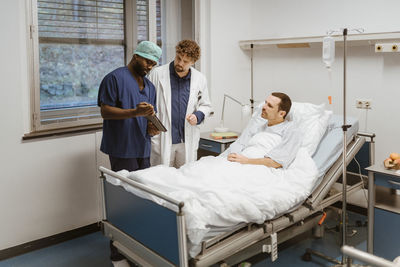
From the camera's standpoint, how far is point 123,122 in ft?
9.12

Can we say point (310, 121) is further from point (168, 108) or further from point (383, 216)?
point (168, 108)

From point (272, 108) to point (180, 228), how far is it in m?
1.41

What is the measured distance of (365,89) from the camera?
358 centimetres

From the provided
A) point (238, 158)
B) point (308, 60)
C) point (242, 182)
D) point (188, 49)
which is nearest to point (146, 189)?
point (242, 182)

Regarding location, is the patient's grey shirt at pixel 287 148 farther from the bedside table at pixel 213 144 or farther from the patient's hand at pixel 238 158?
the bedside table at pixel 213 144

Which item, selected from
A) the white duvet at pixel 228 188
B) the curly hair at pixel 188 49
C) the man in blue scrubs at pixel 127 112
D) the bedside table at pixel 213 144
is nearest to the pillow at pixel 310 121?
the white duvet at pixel 228 188

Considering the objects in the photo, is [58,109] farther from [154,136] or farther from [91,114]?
[154,136]

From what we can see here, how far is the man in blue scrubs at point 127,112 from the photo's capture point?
8.89ft

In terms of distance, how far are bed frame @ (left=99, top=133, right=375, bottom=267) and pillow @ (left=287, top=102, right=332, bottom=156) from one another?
0.29 meters

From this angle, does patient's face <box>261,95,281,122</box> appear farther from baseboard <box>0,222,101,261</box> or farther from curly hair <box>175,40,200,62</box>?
baseboard <box>0,222,101,261</box>

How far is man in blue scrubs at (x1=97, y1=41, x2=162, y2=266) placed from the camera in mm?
2709

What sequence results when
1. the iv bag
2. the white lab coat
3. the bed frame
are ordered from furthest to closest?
the white lab coat, the iv bag, the bed frame

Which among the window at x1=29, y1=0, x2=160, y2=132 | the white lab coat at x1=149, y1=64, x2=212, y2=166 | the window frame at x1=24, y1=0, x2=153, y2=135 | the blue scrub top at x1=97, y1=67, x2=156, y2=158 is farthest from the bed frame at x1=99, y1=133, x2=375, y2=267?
the window at x1=29, y1=0, x2=160, y2=132

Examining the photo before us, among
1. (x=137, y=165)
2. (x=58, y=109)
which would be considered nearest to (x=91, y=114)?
(x=58, y=109)
